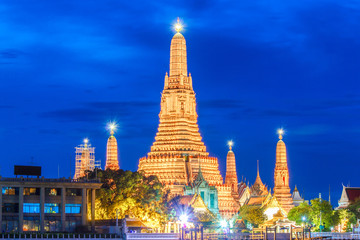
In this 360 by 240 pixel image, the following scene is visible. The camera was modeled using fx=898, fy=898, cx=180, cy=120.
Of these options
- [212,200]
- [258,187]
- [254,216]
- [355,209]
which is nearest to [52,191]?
[212,200]

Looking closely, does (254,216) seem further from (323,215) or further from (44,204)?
(44,204)

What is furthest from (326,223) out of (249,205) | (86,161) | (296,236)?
(86,161)

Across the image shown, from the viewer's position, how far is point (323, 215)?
148 m

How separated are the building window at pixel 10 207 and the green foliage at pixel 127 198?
1343cm

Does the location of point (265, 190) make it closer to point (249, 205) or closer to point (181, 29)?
point (249, 205)

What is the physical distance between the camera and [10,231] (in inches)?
4493

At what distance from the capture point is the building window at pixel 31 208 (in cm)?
11616

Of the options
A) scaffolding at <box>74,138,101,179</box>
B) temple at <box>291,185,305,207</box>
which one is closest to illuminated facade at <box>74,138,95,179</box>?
scaffolding at <box>74,138,101,179</box>

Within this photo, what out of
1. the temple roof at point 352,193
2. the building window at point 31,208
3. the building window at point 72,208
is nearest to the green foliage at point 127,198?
the building window at point 72,208

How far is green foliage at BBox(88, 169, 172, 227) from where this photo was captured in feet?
412

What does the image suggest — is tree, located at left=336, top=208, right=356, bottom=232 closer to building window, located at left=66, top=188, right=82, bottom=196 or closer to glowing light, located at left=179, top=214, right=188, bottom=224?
glowing light, located at left=179, top=214, right=188, bottom=224

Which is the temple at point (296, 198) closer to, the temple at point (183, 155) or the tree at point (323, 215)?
the temple at point (183, 155)

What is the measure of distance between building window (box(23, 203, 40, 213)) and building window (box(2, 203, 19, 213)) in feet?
3.40

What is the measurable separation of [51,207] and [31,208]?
284cm
